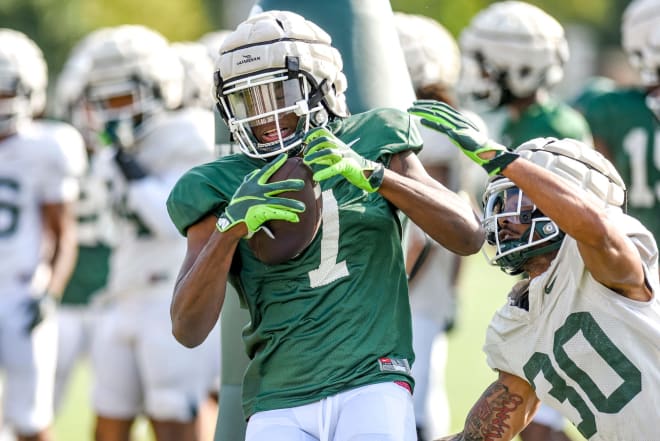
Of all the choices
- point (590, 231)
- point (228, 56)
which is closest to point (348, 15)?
point (228, 56)

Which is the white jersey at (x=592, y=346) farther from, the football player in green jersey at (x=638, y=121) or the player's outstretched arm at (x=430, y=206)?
the football player in green jersey at (x=638, y=121)

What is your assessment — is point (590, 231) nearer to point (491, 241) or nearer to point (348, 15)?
point (491, 241)

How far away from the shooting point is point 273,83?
3775 millimetres

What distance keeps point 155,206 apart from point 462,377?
13.1ft

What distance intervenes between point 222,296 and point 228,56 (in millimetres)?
688

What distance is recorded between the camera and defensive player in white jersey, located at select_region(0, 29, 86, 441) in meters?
6.51

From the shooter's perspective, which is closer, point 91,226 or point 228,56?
point 228,56

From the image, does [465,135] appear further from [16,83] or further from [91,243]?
[91,243]

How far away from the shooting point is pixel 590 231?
11.0ft

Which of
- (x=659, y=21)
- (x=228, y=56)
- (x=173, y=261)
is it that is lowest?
(x=173, y=261)

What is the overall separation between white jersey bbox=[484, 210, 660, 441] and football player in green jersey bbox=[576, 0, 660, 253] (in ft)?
8.27

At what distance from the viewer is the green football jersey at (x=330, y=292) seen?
3.69 metres

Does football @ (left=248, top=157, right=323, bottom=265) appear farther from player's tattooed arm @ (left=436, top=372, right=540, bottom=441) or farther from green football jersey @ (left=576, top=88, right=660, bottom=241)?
green football jersey @ (left=576, top=88, right=660, bottom=241)

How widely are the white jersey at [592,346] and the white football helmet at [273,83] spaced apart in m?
0.78
